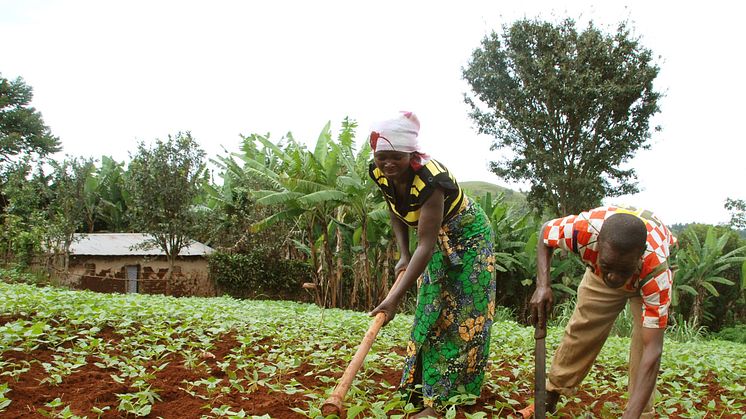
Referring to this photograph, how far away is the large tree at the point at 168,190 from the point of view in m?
13.8

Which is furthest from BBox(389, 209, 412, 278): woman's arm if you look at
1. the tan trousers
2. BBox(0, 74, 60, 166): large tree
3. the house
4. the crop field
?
BBox(0, 74, 60, 166): large tree

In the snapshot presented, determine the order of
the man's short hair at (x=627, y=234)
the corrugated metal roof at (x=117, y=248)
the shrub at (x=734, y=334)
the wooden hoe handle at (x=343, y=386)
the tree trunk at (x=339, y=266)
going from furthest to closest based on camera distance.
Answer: the corrugated metal roof at (x=117, y=248) < the tree trunk at (x=339, y=266) < the shrub at (x=734, y=334) < the wooden hoe handle at (x=343, y=386) < the man's short hair at (x=627, y=234)

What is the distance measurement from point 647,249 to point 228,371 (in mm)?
2306

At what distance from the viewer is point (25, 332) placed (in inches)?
140

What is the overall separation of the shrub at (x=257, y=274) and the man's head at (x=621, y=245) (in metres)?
11.7

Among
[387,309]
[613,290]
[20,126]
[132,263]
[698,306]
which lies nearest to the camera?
[387,309]

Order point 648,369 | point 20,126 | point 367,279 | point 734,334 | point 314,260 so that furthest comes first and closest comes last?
1. point 20,126
2. point 314,260
3. point 734,334
4. point 367,279
5. point 648,369

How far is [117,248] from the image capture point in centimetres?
1611

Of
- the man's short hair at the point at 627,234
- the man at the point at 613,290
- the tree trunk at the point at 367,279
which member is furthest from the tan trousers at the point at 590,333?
the tree trunk at the point at 367,279

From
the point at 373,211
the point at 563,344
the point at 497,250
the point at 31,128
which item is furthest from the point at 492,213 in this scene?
the point at 31,128

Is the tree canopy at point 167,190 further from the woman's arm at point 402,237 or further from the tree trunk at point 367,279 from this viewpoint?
the woman's arm at point 402,237

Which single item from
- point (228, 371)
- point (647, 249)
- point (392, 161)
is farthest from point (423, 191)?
point (228, 371)

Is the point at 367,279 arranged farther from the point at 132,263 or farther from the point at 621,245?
the point at 621,245

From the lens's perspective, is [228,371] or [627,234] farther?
[228,371]
